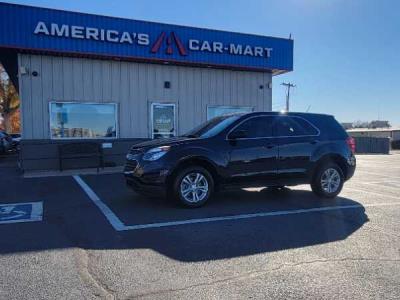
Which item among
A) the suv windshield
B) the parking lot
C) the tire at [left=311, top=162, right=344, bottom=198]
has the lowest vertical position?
the parking lot

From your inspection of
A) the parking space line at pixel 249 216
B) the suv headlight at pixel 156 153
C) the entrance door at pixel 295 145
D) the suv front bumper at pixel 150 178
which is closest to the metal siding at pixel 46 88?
the suv front bumper at pixel 150 178

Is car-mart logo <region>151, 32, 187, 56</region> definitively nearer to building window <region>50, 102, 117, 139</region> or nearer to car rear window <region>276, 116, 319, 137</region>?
building window <region>50, 102, 117, 139</region>

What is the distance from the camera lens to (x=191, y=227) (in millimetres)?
6395

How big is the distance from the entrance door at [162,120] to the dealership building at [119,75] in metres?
0.04

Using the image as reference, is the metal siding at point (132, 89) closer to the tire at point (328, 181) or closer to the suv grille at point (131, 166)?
the suv grille at point (131, 166)

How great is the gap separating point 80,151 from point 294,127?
794 centimetres

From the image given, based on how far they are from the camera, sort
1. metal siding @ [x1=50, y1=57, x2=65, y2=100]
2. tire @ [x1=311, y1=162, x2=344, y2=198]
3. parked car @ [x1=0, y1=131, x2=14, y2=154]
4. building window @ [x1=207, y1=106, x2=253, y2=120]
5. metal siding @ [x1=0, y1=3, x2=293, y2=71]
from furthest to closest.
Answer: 1. parked car @ [x1=0, y1=131, x2=14, y2=154]
2. building window @ [x1=207, y1=106, x2=253, y2=120]
3. metal siding @ [x1=50, y1=57, x2=65, y2=100]
4. metal siding @ [x1=0, y1=3, x2=293, y2=71]
5. tire @ [x1=311, y1=162, x2=344, y2=198]

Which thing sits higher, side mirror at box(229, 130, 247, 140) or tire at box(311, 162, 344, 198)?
side mirror at box(229, 130, 247, 140)

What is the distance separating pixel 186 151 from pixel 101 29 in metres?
8.51

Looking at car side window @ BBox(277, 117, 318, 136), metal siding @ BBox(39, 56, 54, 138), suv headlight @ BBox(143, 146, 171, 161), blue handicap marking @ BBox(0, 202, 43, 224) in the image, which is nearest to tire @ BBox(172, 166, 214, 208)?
suv headlight @ BBox(143, 146, 171, 161)

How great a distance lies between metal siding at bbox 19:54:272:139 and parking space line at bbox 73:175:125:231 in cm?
457

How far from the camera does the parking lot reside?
4109 millimetres

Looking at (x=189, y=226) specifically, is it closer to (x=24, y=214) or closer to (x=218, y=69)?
(x=24, y=214)

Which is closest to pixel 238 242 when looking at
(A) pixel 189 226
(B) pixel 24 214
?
(A) pixel 189 226
